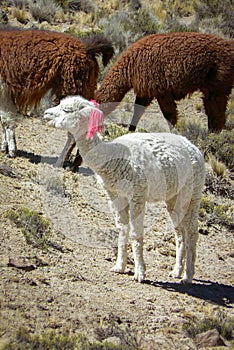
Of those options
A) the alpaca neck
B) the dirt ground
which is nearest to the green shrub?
the dirt ground

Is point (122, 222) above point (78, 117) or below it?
below

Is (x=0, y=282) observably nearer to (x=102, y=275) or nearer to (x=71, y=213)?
(x=102, y=275)

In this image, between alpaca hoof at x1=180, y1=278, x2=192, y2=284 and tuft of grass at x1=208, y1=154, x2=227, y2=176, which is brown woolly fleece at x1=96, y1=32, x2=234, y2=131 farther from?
alpaca hoof at x1=180, y1=278, x2=192, y2=284

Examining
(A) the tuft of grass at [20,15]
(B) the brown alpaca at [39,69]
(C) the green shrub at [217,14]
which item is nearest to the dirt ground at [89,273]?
(B) the brown alpaca at [39,69]

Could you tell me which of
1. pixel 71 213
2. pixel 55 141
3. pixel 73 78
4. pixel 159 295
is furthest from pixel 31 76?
pixel 159 295

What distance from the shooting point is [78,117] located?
5820 millimetres

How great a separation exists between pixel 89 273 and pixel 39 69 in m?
4.31

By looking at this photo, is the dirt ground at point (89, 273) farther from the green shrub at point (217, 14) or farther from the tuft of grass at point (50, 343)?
the green shrub at point (217, 14)

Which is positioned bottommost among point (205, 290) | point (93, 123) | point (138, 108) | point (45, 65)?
point (205, 290)

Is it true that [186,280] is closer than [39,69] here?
Yes

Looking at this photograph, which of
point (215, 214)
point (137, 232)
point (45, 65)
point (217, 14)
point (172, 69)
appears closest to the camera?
point (137, 232)

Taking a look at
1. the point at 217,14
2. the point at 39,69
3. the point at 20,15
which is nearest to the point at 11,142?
the point at 39,69

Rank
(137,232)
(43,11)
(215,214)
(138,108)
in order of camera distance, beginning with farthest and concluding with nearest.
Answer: (43,11)
(138,108)
(215,214)
(137,232)

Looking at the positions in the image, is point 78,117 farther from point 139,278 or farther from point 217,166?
point 217,166
